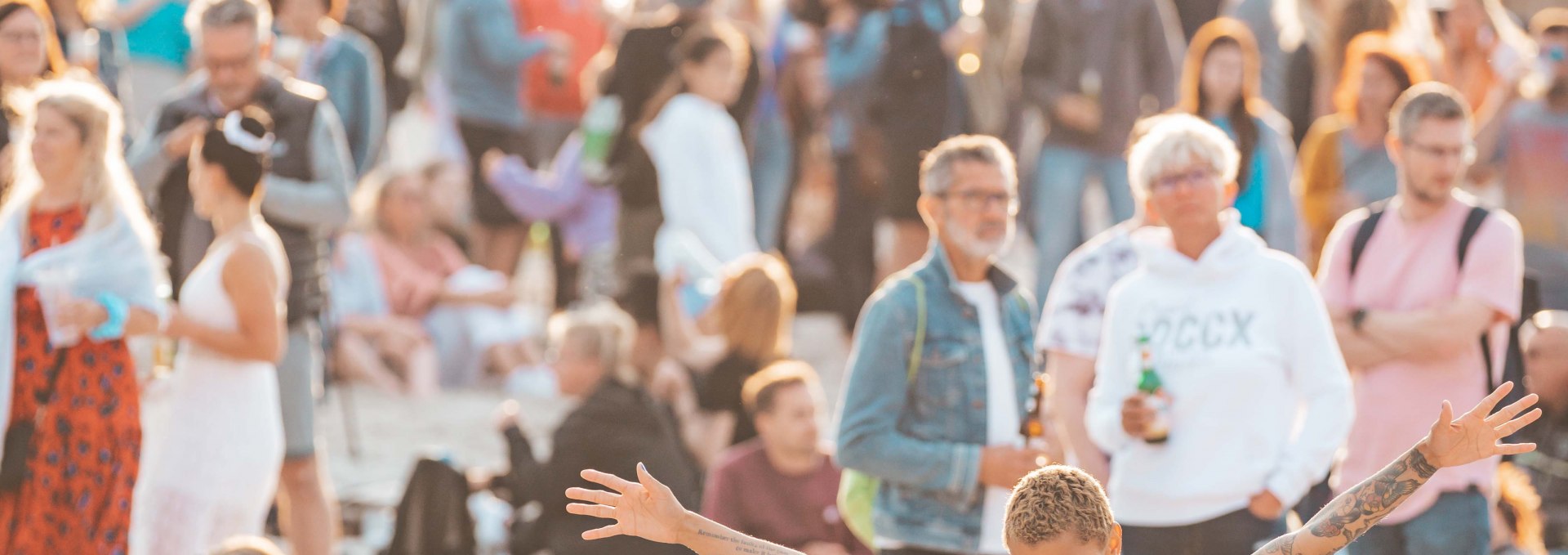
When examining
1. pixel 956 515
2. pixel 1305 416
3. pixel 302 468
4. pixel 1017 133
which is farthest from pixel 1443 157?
pixel 1017 133

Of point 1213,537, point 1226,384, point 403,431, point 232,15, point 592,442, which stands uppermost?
point 232,15

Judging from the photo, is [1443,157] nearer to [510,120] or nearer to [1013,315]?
[1013,315]

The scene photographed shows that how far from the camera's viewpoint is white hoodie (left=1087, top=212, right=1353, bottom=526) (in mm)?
5441

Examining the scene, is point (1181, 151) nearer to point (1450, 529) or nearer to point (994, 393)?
point (994, 393)

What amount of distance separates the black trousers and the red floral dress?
2.87 metres

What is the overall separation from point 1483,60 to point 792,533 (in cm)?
478

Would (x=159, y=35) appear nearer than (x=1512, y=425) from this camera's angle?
No

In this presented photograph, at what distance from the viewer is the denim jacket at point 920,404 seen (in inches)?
223

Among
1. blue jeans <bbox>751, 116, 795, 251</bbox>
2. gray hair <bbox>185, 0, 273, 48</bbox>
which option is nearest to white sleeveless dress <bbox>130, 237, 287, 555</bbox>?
gray hair <bbox>185, 0, 273, 48</bbox>

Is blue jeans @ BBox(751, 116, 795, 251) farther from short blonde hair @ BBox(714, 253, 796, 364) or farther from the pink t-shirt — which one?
the pink t-shirt

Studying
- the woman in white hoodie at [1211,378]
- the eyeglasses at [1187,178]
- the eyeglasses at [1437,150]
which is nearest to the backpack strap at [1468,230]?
the eyeglasses at [1437,150]

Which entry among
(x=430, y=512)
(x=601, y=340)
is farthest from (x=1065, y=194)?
(x=430, y=512)

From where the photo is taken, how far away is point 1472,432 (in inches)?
149

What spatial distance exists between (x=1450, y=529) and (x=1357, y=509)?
2123 mm
